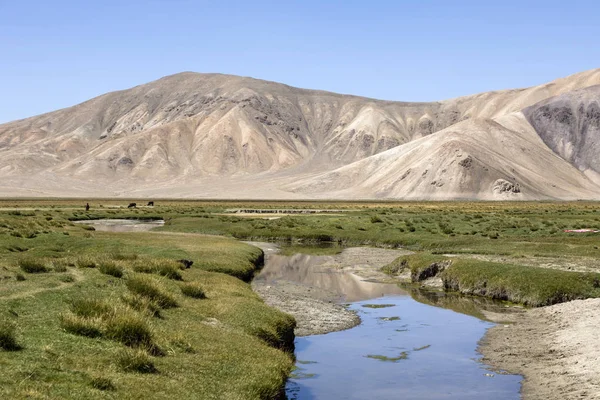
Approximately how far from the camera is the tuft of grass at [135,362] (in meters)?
14.7

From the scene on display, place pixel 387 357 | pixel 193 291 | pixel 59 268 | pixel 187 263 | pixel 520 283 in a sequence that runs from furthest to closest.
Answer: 1. pixel 187 263
2. pixel 520 283
3. pixel 59 268
4. pixel 193 291
5. pixel 387 357

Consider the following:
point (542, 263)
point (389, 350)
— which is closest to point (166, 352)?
point (389, 350)

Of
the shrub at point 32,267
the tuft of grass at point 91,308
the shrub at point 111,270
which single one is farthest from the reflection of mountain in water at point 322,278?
the tuft of grass at point 91,308

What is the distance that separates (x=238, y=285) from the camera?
31.7 meters

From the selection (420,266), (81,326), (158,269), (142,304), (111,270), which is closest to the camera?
(81,326)

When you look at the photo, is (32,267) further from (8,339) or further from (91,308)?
(8,339)

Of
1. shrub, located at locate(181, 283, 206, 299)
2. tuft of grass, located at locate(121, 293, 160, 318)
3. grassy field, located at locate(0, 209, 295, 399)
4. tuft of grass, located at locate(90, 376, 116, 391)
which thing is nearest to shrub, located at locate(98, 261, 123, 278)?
grassy field, located at locate(0, 209, 295, 399)

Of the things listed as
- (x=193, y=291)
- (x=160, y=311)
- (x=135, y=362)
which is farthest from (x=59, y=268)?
(x=135, y=362)

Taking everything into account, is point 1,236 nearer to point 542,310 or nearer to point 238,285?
point 238,285

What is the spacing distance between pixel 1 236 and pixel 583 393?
129 feet

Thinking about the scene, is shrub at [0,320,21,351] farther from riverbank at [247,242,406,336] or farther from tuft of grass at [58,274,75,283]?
riverbank at [247,242,406,336]

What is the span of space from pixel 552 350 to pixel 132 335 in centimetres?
1475

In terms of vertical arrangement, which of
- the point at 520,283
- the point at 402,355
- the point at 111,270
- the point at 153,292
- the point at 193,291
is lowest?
the point at 402,355

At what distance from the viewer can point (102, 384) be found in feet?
42.9
